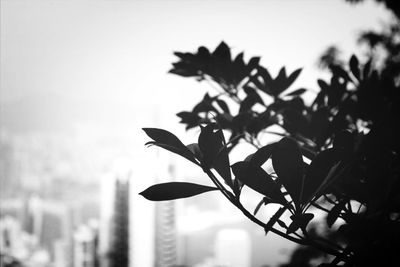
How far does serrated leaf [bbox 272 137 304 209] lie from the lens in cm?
32

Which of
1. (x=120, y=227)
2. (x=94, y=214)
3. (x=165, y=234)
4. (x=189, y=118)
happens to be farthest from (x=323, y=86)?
(x=94, y=214)

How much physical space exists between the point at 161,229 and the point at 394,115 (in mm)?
4721

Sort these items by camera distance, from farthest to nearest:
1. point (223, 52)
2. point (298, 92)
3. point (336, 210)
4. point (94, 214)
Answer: point (94, 214)
point (298, 92)
point (223, 52)
point (336, 210)

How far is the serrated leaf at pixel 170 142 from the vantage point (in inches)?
13.3

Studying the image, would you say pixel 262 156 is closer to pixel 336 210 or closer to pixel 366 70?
pixel 336 210

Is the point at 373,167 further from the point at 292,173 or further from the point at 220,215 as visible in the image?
the point at 220,215

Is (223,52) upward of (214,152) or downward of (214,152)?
upward

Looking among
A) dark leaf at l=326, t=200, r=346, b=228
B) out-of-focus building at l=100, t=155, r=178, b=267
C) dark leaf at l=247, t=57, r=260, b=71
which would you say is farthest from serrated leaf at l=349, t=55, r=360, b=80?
out-of-focus building at l=100, t=155, r=178, b=267

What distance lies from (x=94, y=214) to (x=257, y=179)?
6712 millimetres

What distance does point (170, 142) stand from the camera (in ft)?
1.11

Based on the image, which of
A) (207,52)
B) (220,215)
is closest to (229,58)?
(207,52)

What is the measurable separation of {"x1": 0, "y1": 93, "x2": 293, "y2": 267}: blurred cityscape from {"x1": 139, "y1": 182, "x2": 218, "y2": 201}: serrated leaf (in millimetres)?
3450

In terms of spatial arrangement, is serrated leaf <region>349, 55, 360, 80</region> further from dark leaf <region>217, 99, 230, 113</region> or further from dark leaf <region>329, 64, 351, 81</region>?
dark leaf <region>217, 99, 230, 113</region>

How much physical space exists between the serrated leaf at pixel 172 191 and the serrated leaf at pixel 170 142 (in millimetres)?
36
